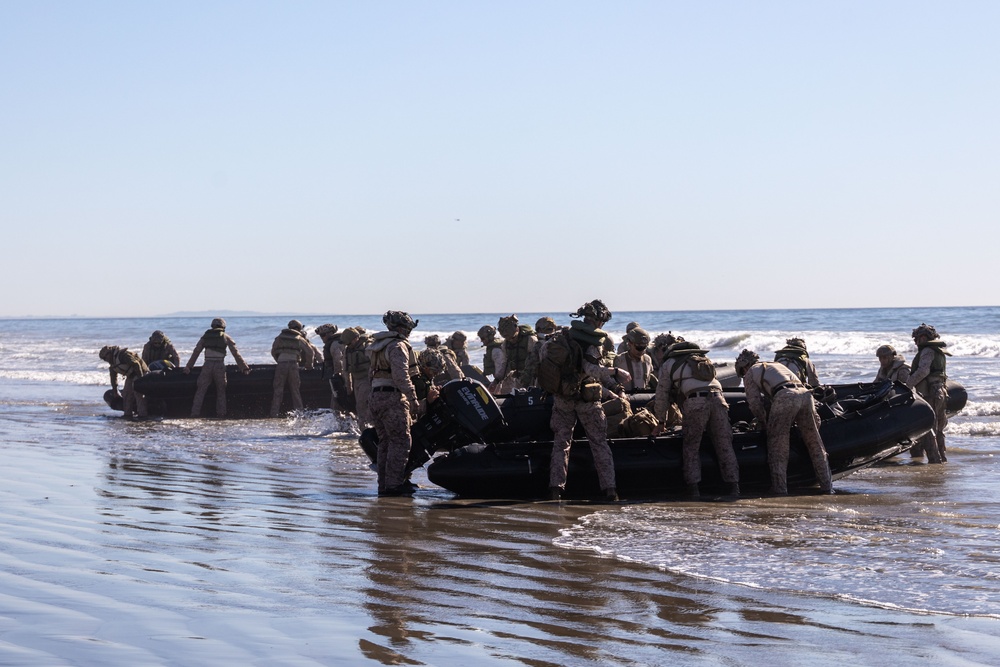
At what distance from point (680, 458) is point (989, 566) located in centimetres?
356

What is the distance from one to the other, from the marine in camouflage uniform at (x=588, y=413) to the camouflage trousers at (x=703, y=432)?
647 mm

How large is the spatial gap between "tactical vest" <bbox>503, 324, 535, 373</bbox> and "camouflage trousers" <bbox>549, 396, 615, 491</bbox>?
13.6 feet

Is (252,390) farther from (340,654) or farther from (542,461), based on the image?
(340,654)

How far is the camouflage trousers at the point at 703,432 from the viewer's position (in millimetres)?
9555

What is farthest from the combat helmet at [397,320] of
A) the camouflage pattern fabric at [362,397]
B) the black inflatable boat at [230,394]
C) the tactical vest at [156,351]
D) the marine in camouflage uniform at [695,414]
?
the tactical vest at [156,351]

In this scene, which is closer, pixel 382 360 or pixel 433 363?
pixel 382 360

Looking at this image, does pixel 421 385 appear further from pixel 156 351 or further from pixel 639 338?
pixel 156 351

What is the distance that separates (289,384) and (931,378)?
975cm

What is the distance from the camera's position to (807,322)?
198ft

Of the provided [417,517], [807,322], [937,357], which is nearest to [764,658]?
[417,517]

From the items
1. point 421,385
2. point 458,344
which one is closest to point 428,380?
point 421,385

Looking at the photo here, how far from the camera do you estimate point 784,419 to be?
966 cm

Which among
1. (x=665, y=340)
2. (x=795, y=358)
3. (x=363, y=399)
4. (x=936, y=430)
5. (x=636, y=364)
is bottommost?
(x=936, y=430)

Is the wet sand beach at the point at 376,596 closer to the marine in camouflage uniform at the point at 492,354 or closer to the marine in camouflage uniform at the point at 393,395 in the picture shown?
the marine in camouflage uniform at the point at 393,395
